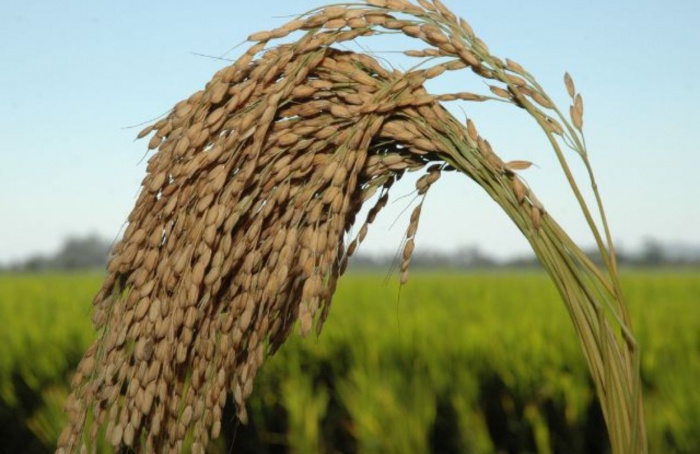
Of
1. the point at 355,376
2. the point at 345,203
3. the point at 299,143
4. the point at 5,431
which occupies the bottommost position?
the point at 5,431

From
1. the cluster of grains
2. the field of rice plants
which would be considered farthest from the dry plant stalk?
the field of rice plants

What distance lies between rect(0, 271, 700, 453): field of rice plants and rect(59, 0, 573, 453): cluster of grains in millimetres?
1379

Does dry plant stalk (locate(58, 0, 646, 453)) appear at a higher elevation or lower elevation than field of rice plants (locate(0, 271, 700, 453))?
higher

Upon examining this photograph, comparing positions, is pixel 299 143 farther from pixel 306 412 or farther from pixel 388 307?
pixel 388 307

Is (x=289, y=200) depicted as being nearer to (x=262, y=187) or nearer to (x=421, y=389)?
(x=262, y=187)

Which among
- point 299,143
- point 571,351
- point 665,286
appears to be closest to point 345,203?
point 299,143

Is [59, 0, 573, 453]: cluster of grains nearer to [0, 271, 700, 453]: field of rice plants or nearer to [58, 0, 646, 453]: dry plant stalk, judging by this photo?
[58, 0, 646, 453]: dry plant stalk

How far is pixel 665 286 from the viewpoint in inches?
380

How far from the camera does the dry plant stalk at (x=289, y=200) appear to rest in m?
1.64

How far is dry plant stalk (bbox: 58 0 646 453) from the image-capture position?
1.64 m

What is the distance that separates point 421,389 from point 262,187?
206cm

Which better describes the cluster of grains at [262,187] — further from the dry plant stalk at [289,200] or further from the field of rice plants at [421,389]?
the field of rice plants at [421,389]

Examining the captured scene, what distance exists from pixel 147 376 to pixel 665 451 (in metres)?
2.14

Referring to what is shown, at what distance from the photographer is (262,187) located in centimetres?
170
